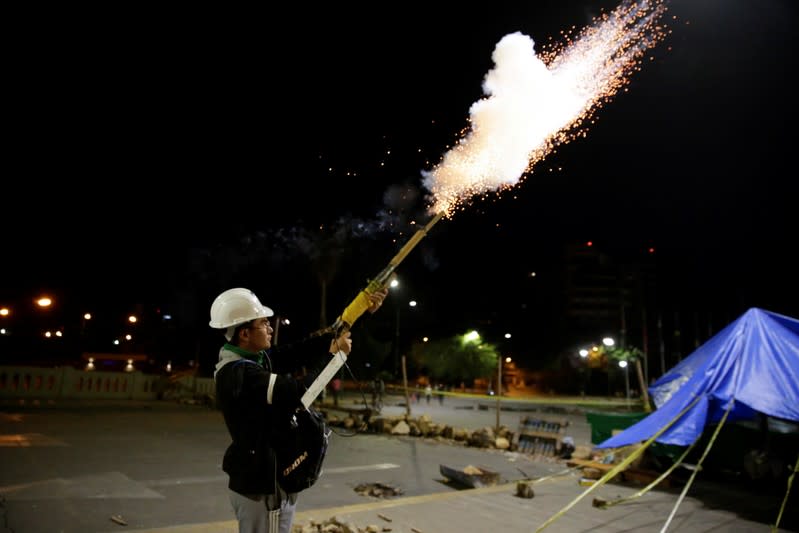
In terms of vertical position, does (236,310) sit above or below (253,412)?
above

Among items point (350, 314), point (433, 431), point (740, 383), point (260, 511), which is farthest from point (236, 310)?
point (433, 431)

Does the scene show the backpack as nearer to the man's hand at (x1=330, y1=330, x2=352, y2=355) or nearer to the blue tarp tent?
the man's hand at (x1=330, y1=330, x2=352, y2=355)

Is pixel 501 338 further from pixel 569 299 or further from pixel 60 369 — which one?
pixel 60 369

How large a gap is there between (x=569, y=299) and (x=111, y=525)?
6900 centimetres

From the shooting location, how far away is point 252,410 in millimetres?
3031

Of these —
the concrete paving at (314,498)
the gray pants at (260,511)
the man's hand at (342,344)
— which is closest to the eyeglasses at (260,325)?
the man's hand at (342,344)

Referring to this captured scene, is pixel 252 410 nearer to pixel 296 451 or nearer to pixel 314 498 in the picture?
pixel 296 451

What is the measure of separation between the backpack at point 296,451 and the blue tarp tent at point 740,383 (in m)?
6.98

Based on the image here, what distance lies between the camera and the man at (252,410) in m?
2.99

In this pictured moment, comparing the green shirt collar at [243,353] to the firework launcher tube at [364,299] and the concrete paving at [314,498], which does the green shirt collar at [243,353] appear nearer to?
the firework launcher tube at [364,299]

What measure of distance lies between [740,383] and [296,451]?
8047mm

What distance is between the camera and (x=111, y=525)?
242 inches

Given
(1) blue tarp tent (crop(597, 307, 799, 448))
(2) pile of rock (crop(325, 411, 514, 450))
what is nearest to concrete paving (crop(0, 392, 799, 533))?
(1) blue tarp tent (crop(597, 307, 799, 448))

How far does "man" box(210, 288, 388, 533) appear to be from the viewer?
2.99 meters
